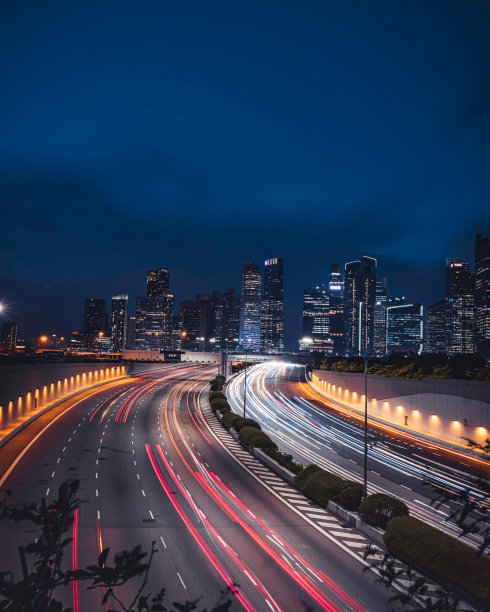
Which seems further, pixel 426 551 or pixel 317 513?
pixel 317 513

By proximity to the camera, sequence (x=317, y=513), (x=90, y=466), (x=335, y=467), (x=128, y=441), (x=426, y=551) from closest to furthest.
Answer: (x=426, y=551)
(x=317, y=513)
(x=90, y=466)
(x=335, y=467)
(x=128, y=441)

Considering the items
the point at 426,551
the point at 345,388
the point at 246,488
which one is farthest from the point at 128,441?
the point at 345,388

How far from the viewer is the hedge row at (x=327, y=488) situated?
82.5ft

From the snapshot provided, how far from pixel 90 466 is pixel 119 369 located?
6971 centimetres

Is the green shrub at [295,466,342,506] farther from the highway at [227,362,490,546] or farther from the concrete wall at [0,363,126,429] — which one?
the concrete wall at [0,363,126,429]

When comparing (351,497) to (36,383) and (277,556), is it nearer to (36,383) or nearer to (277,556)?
(277,556)

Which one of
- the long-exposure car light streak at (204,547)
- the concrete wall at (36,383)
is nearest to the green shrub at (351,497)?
the long-exposure car light streak at (204,547)

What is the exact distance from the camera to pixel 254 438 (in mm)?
40125

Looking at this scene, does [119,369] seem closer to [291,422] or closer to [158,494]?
[291,422]

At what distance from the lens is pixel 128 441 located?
4197cm

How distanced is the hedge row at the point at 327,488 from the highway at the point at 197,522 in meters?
0.85

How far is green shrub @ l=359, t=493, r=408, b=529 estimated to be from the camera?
74.4ft

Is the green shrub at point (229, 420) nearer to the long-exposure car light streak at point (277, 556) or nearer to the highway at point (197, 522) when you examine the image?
the highway at point (197, 522)

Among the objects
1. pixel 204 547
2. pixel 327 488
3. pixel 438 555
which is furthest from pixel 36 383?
pixel 438 555
